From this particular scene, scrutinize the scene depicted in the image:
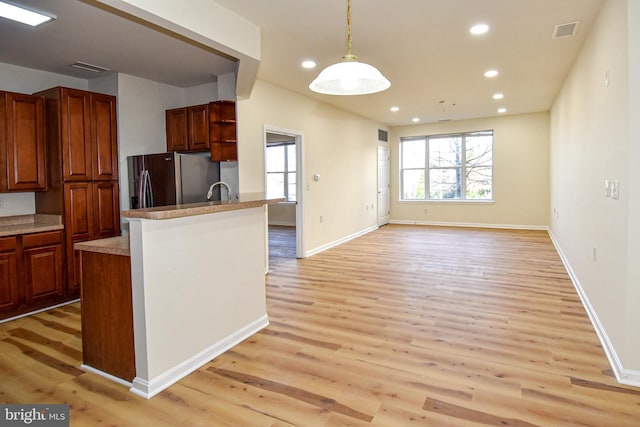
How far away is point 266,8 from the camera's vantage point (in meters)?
3.11

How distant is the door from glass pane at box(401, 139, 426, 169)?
533mm

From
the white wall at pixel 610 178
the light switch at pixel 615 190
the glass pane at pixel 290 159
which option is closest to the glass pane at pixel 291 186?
the glass pane at pixel 290 159

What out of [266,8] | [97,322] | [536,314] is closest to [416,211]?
[536,314]

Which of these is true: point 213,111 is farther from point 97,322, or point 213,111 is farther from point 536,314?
point 536,314

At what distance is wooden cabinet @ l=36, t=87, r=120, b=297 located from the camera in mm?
3986

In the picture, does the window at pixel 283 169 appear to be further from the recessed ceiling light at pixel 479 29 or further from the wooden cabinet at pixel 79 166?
the recessed ceiling light at pixel 479 29

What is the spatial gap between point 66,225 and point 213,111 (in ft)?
6.60

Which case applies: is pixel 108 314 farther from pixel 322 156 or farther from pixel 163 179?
pixel 322 156

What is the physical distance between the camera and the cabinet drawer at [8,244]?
11.4 feet

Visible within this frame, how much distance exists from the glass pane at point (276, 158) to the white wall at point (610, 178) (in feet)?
23.8

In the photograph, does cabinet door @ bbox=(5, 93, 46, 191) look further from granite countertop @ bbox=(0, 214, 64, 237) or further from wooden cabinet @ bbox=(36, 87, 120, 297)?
granite countertop @ bbox=(0, 214, 64, 237)

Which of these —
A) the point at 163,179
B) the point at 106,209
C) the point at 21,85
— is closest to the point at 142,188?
the point at 163,179

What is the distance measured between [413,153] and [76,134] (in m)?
7.96

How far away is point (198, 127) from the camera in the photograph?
4793 millimetres
